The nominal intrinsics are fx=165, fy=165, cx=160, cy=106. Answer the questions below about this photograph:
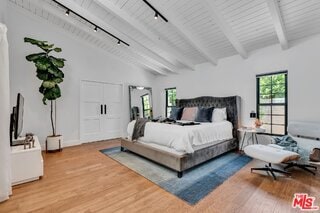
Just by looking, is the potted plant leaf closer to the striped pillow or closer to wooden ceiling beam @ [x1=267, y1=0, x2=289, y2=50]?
the striped pillow

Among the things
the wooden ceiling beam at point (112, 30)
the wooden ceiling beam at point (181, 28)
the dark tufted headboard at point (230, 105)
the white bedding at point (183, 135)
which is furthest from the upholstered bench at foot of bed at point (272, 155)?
the wooden ceiling beam at point (112, 30)

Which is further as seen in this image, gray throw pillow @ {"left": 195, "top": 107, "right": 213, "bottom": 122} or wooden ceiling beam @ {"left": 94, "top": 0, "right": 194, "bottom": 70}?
gray throw pillow @ {"left": 195, "top": 107, "right": 213, "bottom": 122}

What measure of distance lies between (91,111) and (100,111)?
0.30m

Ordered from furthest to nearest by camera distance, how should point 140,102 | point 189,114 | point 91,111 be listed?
point 140,102
point 91,111
point 189,114

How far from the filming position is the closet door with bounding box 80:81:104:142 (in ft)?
17.4

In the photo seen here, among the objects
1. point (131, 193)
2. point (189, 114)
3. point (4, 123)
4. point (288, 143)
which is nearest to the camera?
point (4, 123)

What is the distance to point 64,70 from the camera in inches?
192

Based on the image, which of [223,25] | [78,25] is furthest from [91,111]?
[223,25]

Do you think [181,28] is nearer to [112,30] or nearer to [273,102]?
[112,30]

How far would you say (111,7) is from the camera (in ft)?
10.9

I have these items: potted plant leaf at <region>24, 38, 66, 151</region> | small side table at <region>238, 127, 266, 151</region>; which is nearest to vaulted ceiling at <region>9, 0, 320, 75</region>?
potted plant leaf at <region>24, 38, 66, 151</region>

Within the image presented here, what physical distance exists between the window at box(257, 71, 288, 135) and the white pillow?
83cm

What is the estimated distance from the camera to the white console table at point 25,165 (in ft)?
8.26

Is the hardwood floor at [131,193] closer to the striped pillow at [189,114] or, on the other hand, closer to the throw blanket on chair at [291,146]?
the throw blanket on chair at [291,146]
